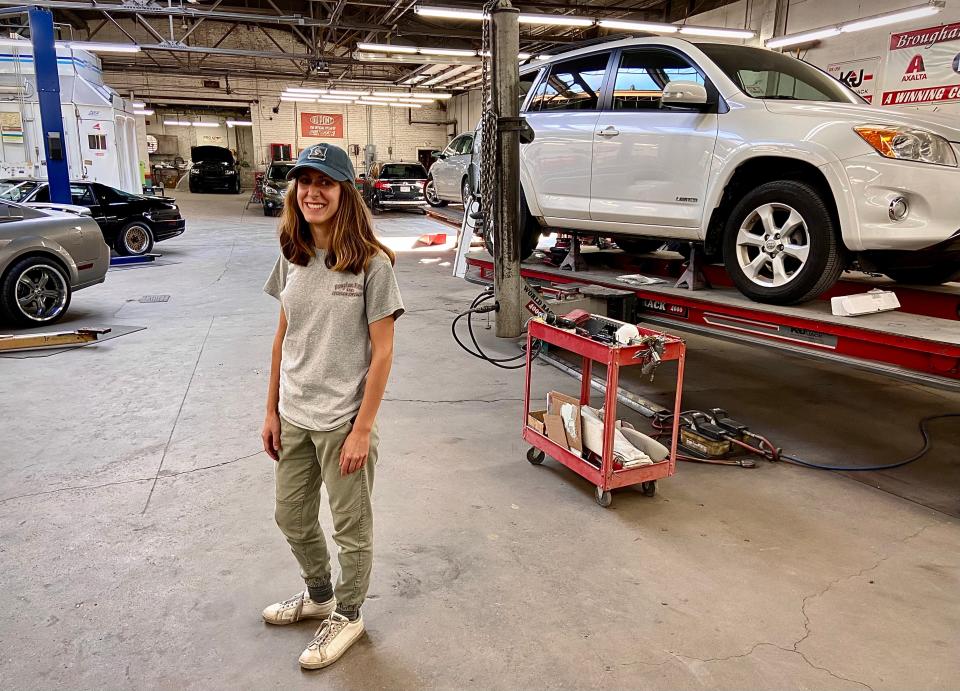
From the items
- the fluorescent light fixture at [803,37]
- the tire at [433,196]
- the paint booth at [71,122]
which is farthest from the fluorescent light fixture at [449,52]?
the paint booth at [71,122]

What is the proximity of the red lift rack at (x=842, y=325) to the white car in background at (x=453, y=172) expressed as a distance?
7.39 meters

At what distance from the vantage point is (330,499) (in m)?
2.20

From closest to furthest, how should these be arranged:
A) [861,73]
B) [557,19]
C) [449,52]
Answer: [861,73] < [557,19] < [449,52]

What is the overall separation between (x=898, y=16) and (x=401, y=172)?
1421 centimetres

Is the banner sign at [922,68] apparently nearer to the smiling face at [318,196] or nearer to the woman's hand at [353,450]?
the smiling face at [318,196]

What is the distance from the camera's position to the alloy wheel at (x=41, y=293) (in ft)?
22.1

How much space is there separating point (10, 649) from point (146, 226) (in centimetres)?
1048

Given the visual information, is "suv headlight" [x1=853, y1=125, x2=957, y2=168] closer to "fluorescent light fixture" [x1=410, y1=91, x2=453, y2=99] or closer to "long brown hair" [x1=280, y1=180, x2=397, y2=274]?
"long brown hair" [x1=280, y1=180, x2=397, y2=274]

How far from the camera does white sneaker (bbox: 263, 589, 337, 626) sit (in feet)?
8.04

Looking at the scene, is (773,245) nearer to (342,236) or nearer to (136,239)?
(342,236)

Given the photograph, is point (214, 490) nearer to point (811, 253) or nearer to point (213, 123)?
point (811, 253)

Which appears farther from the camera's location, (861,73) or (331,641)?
(861,73)

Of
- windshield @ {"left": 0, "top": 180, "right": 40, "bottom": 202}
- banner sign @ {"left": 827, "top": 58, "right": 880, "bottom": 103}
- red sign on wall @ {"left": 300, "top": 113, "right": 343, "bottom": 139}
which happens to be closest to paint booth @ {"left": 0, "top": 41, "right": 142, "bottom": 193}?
windshield @ {"left": 0, "top": 180, "right": 40, "bottom": 202}

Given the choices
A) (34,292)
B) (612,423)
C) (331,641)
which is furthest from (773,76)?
(34,292)
